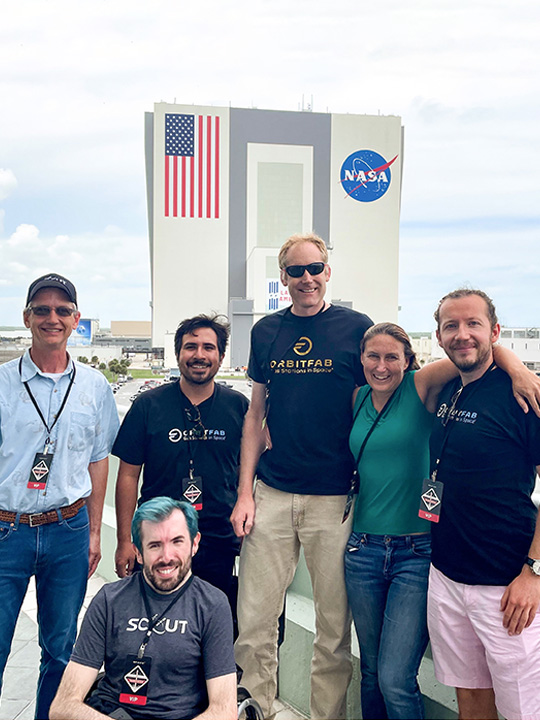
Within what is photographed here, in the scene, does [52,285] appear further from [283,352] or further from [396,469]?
[396,469]

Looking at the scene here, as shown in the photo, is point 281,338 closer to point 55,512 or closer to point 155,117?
point 55,512

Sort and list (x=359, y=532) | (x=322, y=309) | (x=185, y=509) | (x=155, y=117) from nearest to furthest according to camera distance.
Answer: (x=185, y=509) → (x=359, y=532) → (x=322, y=309) → (x=155, y=117)

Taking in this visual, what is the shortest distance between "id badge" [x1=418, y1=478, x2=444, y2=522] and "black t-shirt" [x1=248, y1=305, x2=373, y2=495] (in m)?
0.37

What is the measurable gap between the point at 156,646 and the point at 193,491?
23.6 inches

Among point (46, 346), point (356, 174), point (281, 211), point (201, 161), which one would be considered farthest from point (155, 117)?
point (46, 346)

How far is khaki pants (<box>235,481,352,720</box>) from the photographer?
6.81 feet

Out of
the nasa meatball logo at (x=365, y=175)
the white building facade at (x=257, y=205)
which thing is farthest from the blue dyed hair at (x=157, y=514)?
the nasa meatball logo at (x=365, y=175)

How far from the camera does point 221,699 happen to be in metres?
1.61

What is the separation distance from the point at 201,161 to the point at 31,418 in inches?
1533

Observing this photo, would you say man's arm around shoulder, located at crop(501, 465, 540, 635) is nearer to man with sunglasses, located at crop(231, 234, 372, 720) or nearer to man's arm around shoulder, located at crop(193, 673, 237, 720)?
man with sunglasses, located at crop(231, 234, 372, 720)

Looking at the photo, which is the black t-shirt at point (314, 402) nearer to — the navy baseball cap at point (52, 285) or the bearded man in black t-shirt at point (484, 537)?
the bearded man in black t-shirt at point (484, 537)

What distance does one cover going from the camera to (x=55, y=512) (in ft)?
6.89

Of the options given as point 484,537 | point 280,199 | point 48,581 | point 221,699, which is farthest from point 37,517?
point 280,199

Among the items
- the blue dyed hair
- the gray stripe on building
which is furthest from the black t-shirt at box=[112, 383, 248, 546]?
the gray stripe on building
